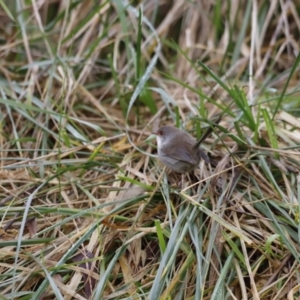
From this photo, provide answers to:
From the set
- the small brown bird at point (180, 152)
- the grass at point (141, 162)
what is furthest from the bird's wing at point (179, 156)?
the grass at point (141, 162)

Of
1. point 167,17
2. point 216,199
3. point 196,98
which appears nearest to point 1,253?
point 216,199

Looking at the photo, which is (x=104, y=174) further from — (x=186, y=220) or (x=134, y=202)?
(x=186, y=220)

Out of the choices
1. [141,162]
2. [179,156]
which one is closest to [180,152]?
[179,156]

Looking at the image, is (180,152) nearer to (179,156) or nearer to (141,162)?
(179,156)

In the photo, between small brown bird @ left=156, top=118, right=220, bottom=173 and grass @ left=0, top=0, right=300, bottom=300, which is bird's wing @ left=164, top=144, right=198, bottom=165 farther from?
grass @ left=0, top=0, right=300, bottom=300

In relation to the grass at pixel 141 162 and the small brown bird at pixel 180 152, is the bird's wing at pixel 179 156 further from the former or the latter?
the grass at pixel 141 162

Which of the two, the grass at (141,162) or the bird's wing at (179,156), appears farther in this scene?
the bird's wing at (179,156)

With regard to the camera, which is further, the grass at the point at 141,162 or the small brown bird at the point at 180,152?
the small brown bird at the point at 180,152

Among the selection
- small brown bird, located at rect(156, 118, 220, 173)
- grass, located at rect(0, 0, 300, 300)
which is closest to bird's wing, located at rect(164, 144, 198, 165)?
small brown bird, located at rect(156, 118, 220, 173)

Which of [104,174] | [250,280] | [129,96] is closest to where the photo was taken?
[250,280]
